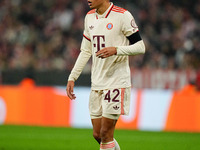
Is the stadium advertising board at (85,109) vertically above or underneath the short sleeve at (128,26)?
underneath

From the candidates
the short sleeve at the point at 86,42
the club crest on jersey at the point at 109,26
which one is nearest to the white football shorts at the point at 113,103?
the short sleeve at the point at 86,42

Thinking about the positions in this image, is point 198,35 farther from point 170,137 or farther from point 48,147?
point 48,147

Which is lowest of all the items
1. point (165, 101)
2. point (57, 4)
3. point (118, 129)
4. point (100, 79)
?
point (118, 129)

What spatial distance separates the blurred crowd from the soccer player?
9.35m

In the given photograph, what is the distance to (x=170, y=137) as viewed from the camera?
36.0 ft

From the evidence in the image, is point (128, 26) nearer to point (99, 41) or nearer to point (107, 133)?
point (99, 41)

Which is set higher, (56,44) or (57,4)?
(57,4)

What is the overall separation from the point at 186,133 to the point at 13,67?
25.5ft

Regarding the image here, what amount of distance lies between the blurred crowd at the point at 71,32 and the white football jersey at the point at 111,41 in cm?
935

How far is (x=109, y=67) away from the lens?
20.6 feet

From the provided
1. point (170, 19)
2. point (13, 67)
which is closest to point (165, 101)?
point (170, 19)

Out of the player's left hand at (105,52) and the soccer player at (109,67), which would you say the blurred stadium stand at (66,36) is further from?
the player's left hand at (105,52)

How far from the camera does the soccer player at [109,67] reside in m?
6.14

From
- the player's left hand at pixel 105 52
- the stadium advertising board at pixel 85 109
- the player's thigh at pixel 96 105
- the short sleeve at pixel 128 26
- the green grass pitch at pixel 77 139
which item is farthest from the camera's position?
the stadium advertising board at pixel 85 109
